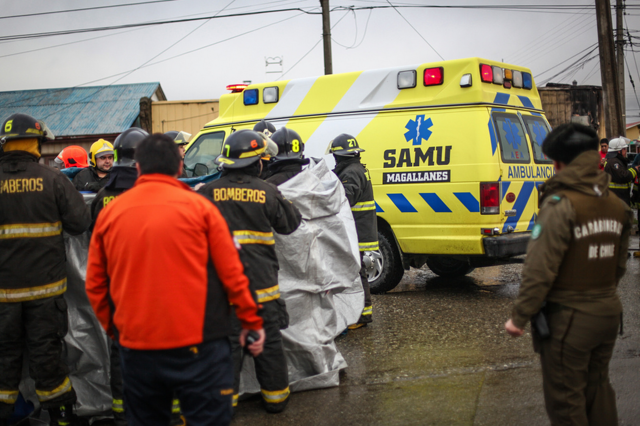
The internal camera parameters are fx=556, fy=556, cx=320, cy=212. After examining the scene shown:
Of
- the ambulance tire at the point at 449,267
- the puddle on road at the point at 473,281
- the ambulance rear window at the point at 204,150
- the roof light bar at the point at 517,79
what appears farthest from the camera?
the ambulance tire at the point at 449,267

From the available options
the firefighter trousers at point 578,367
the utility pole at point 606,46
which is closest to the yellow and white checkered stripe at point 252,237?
the firefighter trousers at point 578,367

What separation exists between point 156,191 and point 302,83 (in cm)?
538

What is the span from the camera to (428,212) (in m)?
6.46

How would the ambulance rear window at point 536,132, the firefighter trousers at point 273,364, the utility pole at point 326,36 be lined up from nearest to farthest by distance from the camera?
1. the firefighter trousers at point 273,364
2. the ambulance rear window at point 536,132
3. the utility pole at point 326,36

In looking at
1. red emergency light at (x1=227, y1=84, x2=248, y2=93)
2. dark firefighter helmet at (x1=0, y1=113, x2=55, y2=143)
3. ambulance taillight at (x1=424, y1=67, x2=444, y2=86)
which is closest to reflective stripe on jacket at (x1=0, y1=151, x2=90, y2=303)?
dark firefighter helmet at (x1=0, y1=113, x2=55, y2=143)

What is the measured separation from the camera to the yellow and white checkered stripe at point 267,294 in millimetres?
3682

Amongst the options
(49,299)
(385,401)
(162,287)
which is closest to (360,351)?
(385,401)

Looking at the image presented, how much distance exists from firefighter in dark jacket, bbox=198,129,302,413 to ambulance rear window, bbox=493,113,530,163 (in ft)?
10.8

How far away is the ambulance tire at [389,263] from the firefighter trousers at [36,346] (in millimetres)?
4169

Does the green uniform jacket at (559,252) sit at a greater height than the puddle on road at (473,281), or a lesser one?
greater

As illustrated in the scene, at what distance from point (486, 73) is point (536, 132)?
3.42 ft

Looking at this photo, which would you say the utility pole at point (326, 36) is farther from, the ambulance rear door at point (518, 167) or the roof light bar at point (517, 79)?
the ambulance rear door at point (518, 167)

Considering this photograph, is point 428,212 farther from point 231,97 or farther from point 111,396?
point 111,396

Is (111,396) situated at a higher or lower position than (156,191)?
lower
